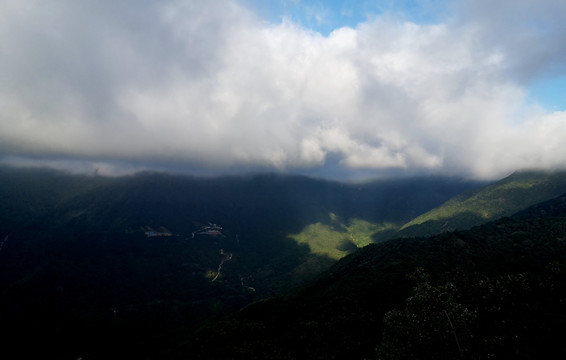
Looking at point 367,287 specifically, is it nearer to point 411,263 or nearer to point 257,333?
point 411,263

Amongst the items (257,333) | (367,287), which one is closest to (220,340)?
(257,333)

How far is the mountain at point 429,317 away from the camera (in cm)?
11019

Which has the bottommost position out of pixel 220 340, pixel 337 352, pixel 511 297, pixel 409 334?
pixel 220 340

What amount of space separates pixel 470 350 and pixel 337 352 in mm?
50848

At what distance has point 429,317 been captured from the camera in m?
129

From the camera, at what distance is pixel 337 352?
127562mm

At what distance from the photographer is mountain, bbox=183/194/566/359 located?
110188 millimetres

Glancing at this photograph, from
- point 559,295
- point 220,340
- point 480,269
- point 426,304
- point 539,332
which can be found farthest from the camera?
point 480,269

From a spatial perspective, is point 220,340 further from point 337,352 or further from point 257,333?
point 337,352

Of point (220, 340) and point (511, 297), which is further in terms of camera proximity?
point (220, 340)

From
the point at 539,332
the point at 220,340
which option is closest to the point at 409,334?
the point at 539,332

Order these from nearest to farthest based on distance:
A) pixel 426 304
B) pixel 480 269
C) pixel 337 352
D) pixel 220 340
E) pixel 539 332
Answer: pixel 539 332
pixel 337 352
pixel 426 304
pixel 220 340
pixel 480 269

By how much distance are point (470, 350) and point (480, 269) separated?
77.2 m

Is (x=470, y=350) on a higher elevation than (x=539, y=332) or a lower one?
lower
